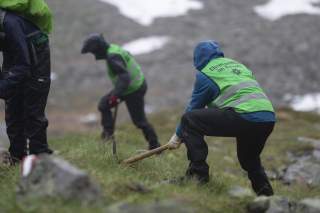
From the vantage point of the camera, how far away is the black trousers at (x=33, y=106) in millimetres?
8047

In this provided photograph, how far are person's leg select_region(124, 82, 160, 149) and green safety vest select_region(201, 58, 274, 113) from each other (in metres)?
4.98

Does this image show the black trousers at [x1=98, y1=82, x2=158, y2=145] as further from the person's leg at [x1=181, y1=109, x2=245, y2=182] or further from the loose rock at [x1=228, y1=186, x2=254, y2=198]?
the loose rock at [x1=228, y1=186, x2=254, y2=198]

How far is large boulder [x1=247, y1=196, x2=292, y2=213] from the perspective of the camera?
6809 mm

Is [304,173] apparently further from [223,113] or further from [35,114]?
[35,114]

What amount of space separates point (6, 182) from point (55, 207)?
6.25 feet

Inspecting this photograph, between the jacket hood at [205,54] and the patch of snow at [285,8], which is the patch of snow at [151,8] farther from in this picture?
the jacket hood at [205,54]

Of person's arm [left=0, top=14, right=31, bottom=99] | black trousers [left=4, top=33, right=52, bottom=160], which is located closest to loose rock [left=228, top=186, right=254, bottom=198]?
black trousers [left=4, top=33, right=52, bottom=160]

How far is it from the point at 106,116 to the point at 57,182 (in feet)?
24.2

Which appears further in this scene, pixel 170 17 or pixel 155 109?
pixel 170 17

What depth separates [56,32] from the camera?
6456cm

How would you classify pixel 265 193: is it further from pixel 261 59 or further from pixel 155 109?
pixel 261 59

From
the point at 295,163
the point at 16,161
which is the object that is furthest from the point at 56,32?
the point at 16,161

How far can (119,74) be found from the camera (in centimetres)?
1258

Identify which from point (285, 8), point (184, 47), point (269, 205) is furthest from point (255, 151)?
point (285, 8)
